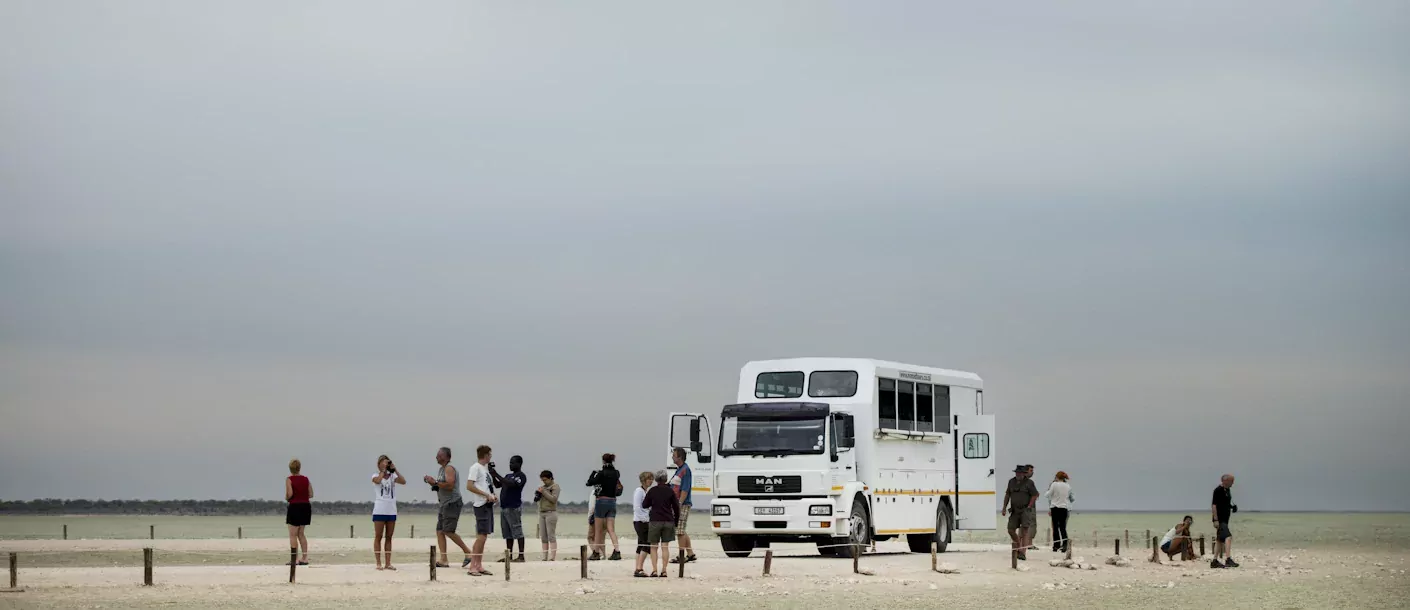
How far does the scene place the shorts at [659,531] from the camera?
87.1 ft

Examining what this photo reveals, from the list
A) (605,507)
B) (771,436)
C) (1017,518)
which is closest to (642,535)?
(605,507)

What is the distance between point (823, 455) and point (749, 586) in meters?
5.97

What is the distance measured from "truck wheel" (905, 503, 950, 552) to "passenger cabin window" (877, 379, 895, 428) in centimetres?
362

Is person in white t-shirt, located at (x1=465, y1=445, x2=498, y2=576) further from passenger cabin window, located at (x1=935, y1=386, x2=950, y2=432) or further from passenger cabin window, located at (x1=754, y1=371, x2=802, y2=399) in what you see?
passenger cabin window, located at (x1=935, y1=386, x2=950, y2=432)

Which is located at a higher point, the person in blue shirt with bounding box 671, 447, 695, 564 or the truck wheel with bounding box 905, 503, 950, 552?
the person in blue shirt with bounding box 671, 447, 695, 564

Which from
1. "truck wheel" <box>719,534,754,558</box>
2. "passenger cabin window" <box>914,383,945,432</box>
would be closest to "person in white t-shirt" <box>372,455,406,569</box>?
"truck wheel" <box>719,534,754,558</box>

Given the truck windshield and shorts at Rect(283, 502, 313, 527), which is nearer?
shorts at Rect(283, 502, 313, 527)

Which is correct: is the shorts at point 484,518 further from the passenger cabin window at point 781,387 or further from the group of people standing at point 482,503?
the passenger cabin window at point 781,387

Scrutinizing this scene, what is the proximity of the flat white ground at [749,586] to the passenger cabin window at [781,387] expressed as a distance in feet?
11.1

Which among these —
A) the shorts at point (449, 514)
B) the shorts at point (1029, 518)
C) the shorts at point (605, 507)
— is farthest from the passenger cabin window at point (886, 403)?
the shorts at point (449, 514)

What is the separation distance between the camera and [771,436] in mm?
32125

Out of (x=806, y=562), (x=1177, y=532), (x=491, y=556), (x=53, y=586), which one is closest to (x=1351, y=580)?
(x=1177, y=532)

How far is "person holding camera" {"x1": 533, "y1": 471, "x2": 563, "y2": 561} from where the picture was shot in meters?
29.1

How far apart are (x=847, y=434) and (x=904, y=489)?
299 cm
